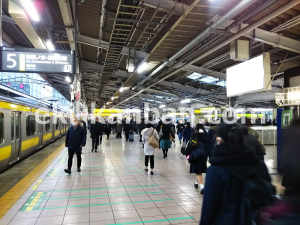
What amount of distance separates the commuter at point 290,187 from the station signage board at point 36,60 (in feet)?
18.9

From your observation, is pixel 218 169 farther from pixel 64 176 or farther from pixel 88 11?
pixel 88 11

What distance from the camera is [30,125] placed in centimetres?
1038

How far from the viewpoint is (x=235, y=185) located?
1.79 meters

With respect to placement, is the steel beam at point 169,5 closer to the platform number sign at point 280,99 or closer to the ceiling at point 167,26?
the ceiling at point 167,26

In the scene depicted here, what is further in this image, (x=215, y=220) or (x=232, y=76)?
(x=232, y=76)

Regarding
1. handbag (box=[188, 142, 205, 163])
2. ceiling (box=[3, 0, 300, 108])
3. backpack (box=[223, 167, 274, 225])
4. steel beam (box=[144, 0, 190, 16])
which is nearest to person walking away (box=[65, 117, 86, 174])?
ceiling (box=[3, 0, 300, 108])

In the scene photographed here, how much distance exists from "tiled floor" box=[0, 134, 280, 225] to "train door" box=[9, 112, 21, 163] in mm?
1413

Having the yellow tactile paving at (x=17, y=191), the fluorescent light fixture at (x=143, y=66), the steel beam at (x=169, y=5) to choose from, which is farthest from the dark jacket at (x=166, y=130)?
the steel beam at (x=169, y=5)

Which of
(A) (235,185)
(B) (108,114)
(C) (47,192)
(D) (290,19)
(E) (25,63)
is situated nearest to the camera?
(A) (235,185)

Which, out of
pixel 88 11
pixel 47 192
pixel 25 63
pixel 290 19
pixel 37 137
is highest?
pixel 88 11

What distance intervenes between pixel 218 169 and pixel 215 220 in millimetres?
401

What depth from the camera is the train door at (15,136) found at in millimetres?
7891

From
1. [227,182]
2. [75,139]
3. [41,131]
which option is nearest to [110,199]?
[75,139]

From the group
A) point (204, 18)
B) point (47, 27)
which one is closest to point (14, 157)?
point (47, 27)
